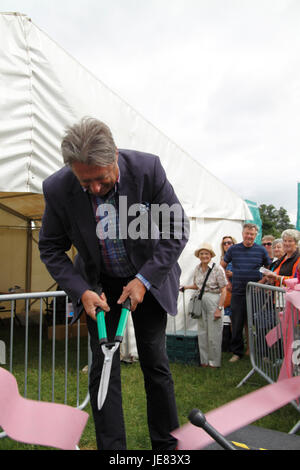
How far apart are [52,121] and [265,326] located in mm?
3388

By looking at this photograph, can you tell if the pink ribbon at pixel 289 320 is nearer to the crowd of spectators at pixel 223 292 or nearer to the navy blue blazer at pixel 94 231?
the navy blue blazer at pixel 94 231

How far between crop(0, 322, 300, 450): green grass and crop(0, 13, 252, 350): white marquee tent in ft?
5.39

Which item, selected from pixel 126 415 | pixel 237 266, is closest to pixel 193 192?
pixel 237 266

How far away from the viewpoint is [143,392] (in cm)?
412

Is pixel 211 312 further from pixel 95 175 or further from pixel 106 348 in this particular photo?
pixel 95 175

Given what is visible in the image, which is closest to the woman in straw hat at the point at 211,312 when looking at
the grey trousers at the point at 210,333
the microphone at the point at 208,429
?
the grey trousers at the point at 210,333

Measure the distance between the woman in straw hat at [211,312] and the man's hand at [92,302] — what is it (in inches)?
151

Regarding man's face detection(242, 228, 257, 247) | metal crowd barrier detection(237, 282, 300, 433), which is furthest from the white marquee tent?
metal crowd barrier detection(237, 282, 300, 433)

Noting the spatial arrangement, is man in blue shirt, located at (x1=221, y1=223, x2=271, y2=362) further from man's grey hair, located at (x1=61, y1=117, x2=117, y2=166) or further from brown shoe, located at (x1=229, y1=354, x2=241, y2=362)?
man's grey hair, located at (x1=61, y1=117, x2=117, y2=166)

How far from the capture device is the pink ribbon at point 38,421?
4.76 feet

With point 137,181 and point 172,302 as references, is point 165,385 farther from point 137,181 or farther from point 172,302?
point 137,181

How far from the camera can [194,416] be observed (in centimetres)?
117

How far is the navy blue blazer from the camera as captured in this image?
6.14 ft
